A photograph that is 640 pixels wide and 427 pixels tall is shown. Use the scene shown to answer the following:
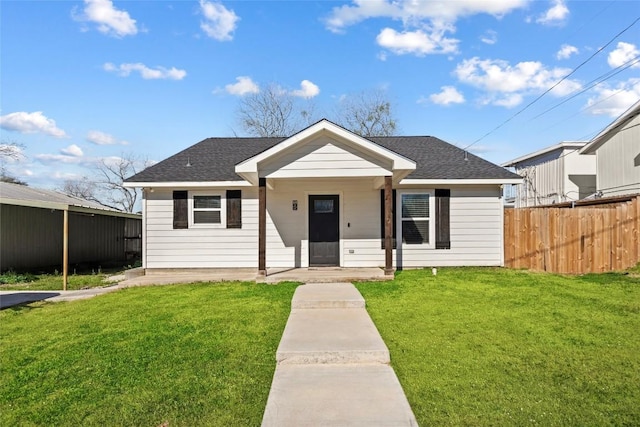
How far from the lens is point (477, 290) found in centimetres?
736

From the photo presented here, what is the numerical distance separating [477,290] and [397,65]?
11880 mm

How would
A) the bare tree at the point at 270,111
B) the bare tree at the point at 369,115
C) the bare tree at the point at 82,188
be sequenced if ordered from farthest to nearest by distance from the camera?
the bare tree at the point at 82,188
the bare tree at the point at 270,111
the bare tree at the point at 369,115

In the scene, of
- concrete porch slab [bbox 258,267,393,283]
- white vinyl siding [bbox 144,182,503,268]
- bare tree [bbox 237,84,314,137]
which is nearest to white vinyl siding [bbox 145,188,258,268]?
white vinyl siding [bbox 144,182,503,268]

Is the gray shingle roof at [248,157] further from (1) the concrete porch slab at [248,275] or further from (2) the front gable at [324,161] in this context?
(1) the concrete porch slab at [248,275]

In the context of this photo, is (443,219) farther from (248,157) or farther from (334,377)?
(334,377)

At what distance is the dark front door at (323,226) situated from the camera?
1060 cm

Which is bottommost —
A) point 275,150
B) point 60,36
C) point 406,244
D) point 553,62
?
point 406,244

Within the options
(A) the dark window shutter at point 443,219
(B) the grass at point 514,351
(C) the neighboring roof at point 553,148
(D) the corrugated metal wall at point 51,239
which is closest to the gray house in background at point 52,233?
(D) the corrugated metal wall at point 51,239

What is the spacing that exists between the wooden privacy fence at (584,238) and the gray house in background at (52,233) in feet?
40.8

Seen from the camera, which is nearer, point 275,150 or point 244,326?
point 244,326

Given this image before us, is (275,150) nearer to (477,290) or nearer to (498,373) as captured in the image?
(477,290)

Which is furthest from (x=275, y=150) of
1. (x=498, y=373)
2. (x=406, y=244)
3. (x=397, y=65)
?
(x=397, y=65)

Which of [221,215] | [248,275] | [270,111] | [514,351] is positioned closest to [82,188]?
[270,111]

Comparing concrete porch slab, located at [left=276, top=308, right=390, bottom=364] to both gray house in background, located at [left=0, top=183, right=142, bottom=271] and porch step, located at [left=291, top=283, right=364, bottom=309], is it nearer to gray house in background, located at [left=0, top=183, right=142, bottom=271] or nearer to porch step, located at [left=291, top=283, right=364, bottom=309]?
porch step, located at [left=291, top=283, right=364, bottom=309]
